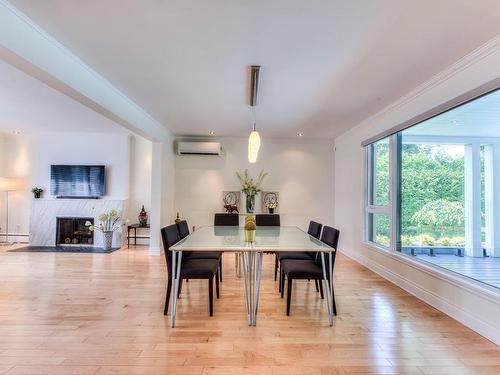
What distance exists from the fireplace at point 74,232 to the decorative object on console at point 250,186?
131 inches

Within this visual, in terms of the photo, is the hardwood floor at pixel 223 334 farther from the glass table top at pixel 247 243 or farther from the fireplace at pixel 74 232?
the fireplace at pixel 74 232

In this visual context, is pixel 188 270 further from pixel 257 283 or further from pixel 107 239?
pixel 107 239

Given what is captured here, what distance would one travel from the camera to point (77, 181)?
5.96 m

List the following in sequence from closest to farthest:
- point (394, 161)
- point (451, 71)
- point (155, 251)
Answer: point (451, 71), point (394, 161), point (155, 251)

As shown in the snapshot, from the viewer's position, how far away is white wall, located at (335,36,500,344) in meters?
2.29

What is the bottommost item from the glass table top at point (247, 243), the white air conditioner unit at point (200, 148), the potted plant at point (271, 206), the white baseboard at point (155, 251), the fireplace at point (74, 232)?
the white baseboard at point (155, 251)

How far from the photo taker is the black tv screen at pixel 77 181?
5.94 metres

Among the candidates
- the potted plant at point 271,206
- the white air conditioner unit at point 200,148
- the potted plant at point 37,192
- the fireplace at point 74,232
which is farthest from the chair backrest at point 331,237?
the potted plant at point 37,192

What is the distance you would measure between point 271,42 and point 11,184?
21.2ft

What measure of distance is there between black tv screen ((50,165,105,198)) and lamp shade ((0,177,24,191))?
760mm

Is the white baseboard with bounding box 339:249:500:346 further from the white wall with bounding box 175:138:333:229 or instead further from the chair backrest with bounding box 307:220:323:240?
the white wall with bounding box 175:138:333:229

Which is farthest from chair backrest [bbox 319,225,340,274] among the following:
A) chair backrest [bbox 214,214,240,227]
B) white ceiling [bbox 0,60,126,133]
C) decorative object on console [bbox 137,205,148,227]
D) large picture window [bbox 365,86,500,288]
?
decorative object on console [bbox 137,205,148,227]

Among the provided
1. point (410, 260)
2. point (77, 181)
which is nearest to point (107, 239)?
point (77, 181)

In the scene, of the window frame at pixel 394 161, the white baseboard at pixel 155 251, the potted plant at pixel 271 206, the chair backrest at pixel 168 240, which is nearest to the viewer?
the window frame at pixel 394 161
